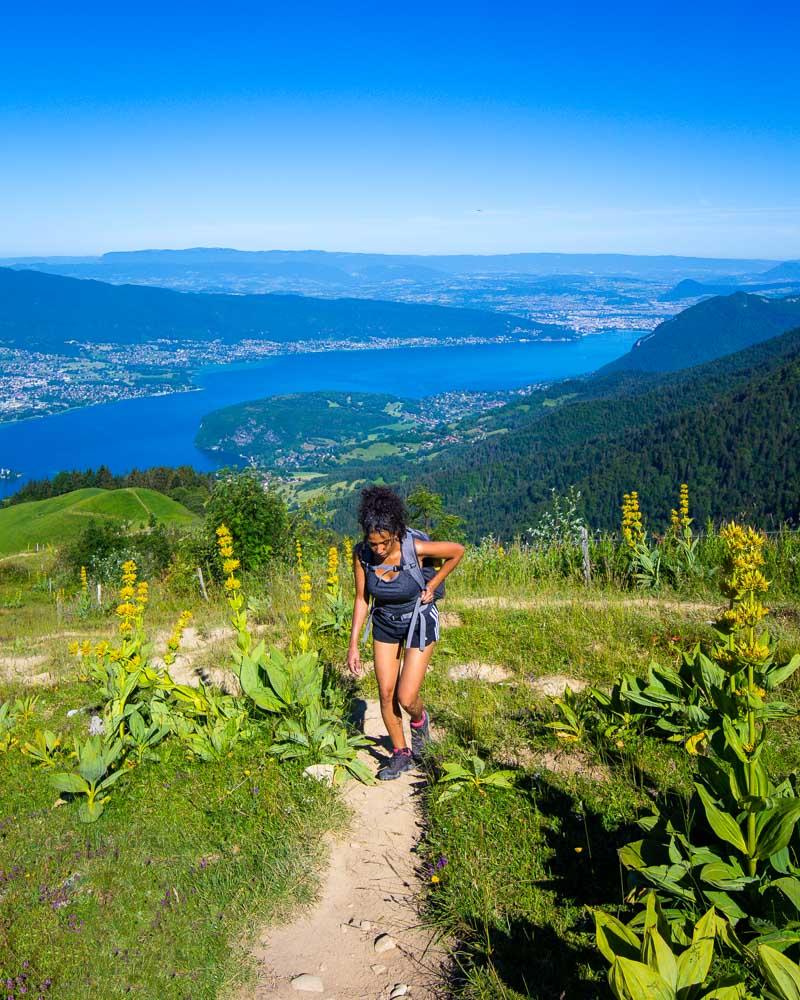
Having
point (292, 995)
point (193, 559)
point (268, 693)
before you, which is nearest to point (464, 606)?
point (268, 693)

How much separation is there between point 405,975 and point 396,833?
111 cm

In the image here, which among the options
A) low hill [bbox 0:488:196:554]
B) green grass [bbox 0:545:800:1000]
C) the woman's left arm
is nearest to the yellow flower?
green grass [bbox 0:545:800:1000]

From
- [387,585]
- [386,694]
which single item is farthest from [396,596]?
[386,694]

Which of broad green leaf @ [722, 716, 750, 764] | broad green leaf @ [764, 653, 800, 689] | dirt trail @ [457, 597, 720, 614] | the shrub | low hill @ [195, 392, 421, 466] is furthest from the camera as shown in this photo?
low hill @ [195, 392, 421, 466]

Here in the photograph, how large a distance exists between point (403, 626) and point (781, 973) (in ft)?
9.79

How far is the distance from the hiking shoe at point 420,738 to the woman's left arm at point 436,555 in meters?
1.08

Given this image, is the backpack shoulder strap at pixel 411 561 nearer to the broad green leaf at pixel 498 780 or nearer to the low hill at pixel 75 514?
the broad green leaf at pixel 498 780

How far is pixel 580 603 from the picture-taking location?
8.19 meters

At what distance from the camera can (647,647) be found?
22.3 feet

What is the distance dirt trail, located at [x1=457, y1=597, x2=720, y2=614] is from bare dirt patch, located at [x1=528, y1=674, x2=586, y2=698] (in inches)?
70.2

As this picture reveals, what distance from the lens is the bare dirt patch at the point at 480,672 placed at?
656cm

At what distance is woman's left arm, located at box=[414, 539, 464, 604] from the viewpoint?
472cm

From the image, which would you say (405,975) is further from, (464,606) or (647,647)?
(464,606)

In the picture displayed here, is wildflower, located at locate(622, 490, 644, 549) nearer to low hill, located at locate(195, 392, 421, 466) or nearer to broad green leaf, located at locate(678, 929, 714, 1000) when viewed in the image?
broad green leaf, located at locate(678, 929, 714, 1000)
